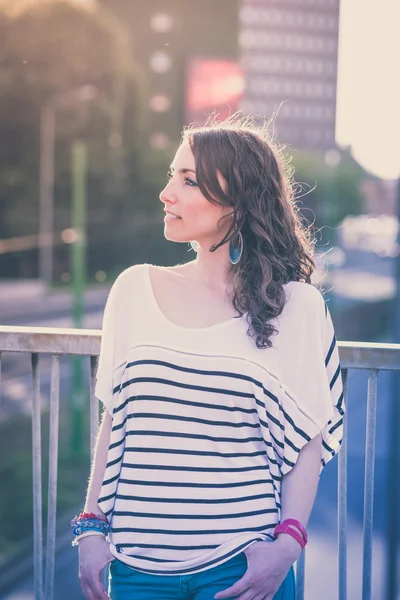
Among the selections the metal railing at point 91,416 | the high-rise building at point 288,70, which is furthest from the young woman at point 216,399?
the high-rise building at point 288,70

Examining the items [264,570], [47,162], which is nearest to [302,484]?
[264,570]

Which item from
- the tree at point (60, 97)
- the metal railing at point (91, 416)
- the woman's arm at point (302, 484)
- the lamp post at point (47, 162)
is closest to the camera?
the woman's arm at point (302, 484)

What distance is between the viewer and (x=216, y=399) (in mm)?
1761

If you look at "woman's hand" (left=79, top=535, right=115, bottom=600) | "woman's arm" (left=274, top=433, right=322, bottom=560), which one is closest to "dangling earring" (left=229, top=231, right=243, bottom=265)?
"woman's arm" (left=274, top=433, right=322, bottom=560)

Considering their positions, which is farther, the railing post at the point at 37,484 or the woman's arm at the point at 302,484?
the railing post at the point at 37,484

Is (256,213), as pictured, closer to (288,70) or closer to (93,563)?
(93,563)

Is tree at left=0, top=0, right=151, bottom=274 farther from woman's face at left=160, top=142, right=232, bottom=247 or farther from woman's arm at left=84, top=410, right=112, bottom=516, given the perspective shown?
woman's arm at left=84, top=410, right=112, bottom=516

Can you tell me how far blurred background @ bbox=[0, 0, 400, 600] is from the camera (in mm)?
14148

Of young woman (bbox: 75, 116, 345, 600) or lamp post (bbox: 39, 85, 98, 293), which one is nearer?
young woman (bbox: 75, 116, 345, 600)

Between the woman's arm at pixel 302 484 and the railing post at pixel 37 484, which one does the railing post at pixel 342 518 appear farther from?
the railing post at pixel 37 484

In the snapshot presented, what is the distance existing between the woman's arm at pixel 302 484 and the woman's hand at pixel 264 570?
0.04 m

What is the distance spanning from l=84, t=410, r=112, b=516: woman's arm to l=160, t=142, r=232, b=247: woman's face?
1.52ft

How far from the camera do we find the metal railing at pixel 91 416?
227 cm

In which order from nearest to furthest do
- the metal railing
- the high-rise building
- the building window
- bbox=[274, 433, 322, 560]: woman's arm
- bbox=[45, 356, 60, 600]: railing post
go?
bbox=[274, 433, 322, 560]: woman's arm, the metal railing, bbox=[45, 356, 60, 600]: railing post, the high-rise building, the building window
